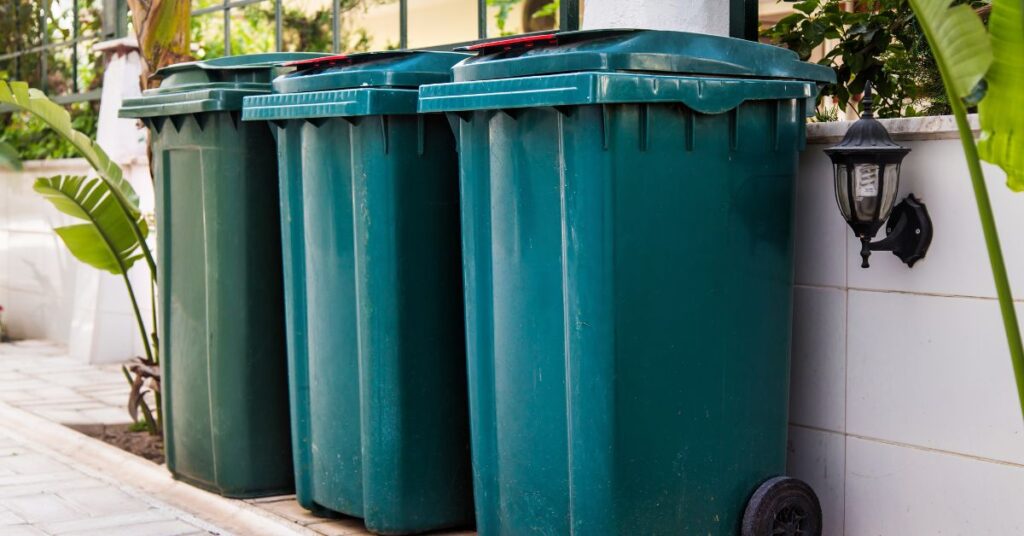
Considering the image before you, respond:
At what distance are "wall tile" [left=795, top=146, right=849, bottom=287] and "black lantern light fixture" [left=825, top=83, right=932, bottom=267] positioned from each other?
0.65 feet

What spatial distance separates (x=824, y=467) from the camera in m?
4.55

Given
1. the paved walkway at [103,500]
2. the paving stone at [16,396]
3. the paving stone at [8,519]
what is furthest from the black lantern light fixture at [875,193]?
the paving stone at [16,396]

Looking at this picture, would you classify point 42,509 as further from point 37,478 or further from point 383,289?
point 383,289

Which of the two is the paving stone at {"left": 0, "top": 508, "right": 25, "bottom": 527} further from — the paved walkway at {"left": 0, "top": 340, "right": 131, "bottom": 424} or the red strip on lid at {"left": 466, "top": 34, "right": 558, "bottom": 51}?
the red strip on lid at {"left": 466, "top": 34, "right": 558, "bottom": 51}

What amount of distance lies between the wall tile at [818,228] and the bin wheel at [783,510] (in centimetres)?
72

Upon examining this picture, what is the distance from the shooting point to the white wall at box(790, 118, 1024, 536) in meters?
4.04

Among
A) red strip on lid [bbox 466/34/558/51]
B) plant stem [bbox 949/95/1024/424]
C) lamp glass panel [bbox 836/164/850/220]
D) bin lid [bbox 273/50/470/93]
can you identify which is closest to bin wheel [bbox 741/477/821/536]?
lamp glass panel [bbox 836/164/850/220]

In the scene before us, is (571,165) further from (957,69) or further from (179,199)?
(179,199)

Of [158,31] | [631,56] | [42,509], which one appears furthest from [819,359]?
[158,31]

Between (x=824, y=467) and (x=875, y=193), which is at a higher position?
(x=875, y=193)

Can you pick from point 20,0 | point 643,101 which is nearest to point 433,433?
point 643,101

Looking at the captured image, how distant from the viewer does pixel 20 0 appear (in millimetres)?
12016

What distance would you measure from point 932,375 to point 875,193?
0.61m

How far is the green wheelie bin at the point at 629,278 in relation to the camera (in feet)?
12.7
